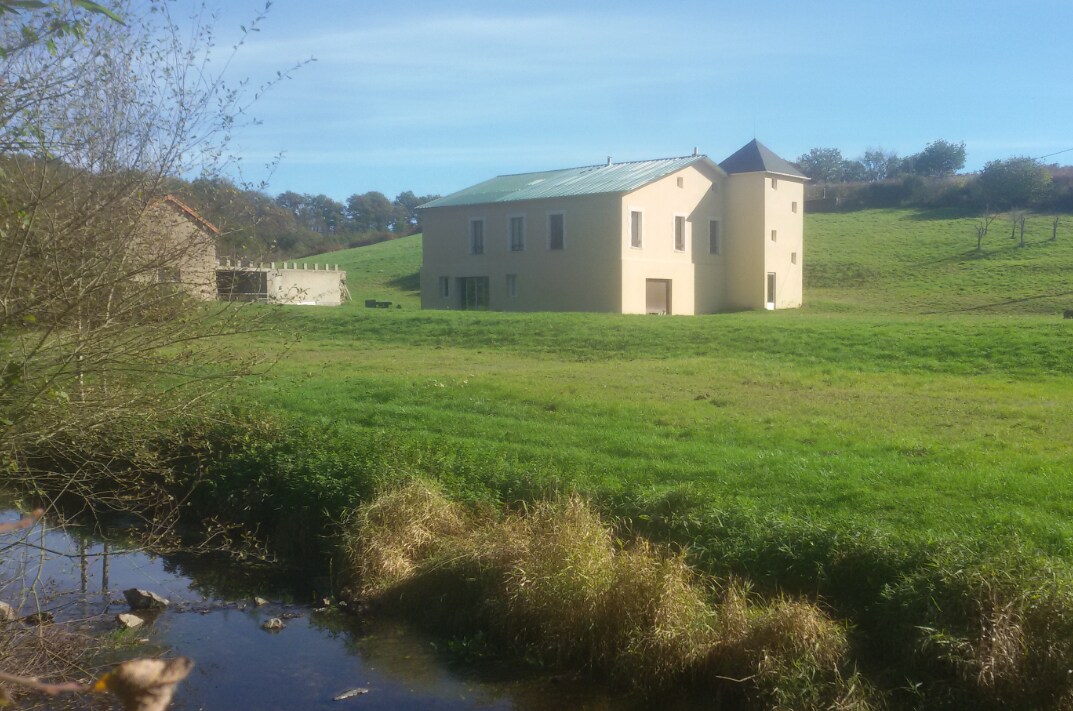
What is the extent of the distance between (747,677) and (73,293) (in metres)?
6.27

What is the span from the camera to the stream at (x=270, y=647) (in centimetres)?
900

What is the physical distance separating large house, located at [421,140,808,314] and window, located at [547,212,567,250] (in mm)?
44

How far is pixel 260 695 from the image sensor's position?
9.12m

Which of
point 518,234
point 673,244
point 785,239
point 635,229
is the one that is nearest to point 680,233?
point 673,244

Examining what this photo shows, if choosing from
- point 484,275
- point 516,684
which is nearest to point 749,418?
point 516,684

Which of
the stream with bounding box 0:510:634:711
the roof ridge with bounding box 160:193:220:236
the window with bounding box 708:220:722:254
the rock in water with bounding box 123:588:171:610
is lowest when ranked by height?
the stream with bounding box 0:510:634:711

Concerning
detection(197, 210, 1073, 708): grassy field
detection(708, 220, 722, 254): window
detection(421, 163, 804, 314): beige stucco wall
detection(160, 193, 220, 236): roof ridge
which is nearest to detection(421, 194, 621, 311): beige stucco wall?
detection(421, 163, 804, 314): beige stucco wall

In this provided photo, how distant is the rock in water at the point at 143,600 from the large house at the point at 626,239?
105 ft

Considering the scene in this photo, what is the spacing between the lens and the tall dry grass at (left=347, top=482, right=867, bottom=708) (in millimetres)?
8352

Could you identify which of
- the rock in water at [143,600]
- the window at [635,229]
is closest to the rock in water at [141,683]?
the rock in water at [143,600]

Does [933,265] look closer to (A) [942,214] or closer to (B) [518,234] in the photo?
(A) [942,214]

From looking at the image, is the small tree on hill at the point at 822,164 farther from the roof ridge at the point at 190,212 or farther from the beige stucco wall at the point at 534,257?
the roof ridge at the point at 190,212

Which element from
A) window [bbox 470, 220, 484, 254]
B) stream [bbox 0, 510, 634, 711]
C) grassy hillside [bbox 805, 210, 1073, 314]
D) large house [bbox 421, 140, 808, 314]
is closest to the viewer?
stream [bbox 0, 510, 634, 711]

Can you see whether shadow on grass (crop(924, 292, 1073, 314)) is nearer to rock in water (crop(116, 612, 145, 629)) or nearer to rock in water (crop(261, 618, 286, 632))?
rock in water (crop(261, 618, 286, 632))
